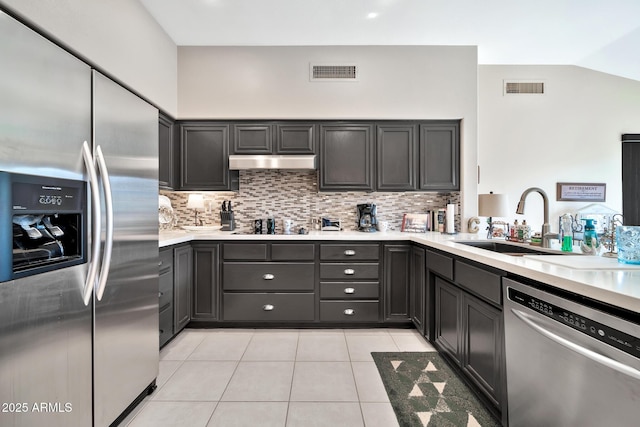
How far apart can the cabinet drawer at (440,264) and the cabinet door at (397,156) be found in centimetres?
104

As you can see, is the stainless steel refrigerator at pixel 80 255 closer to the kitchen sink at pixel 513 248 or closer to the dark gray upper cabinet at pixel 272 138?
the dark gray upper cabinet at pixel 272 138

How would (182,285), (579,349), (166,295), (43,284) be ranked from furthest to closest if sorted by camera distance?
(182,285), (166,295), (43,284), (579,349)

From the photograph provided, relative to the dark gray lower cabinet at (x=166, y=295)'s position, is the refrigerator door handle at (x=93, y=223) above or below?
above

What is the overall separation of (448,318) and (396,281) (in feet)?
2.52

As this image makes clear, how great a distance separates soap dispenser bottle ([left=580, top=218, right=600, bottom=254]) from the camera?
167 centimetres

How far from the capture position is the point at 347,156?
3418 millimetres

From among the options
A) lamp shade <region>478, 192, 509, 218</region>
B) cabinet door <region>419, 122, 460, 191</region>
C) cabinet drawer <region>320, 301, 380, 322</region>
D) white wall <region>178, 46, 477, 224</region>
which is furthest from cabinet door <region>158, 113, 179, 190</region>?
lamp shade <region>478, 192, 509, 218</region>

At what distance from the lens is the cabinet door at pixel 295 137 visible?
3.40m

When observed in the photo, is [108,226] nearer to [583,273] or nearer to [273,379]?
[273,379]

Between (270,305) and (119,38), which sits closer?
(119,38)

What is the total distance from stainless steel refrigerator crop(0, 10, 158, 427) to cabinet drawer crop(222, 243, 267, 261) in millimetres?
1065

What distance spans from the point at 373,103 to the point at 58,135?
2876mm

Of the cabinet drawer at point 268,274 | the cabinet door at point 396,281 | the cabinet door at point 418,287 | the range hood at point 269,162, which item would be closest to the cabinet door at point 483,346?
the cabinet door at point 418,287

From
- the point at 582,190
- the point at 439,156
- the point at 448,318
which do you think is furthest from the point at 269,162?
the point at 582,190
